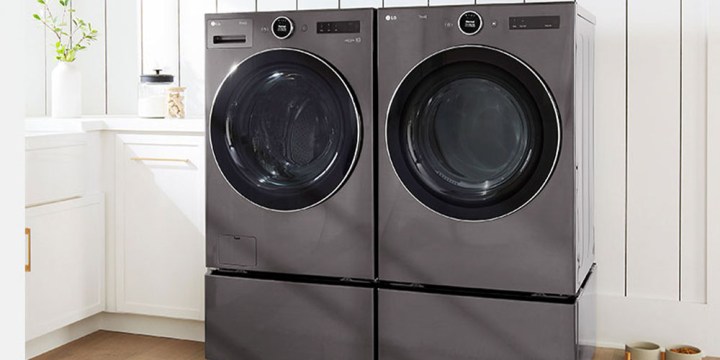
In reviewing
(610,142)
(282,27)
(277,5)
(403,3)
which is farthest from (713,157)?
(277,5)

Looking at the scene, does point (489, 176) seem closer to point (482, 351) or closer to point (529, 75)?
point (529, 75)

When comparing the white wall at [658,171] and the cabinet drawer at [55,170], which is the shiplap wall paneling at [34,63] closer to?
the cabinet drawer at [55,170]

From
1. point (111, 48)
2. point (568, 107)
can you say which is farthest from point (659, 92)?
point (111, 48)

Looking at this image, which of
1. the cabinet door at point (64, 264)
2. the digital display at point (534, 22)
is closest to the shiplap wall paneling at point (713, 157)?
the digital display at point (534, 22)

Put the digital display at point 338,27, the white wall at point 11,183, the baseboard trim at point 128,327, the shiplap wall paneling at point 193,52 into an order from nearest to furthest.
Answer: the white wall at point 11,183, the digital display at point 338,27, the baseboard trim at point 128,327, the shiplap wall paneling at point 193,52

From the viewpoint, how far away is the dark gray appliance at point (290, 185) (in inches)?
101

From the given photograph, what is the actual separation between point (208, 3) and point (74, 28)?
798 millimetres

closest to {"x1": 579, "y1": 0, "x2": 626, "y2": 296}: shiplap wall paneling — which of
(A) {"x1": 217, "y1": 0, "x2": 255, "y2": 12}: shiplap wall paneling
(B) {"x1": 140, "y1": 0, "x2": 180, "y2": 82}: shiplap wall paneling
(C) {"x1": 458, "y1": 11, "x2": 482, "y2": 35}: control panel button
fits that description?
(C) {"x1": 458, "y1": 11, "x2": 482, "y2": 35}: control panel button

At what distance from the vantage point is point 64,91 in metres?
3.36

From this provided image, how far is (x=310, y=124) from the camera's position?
8.50ft

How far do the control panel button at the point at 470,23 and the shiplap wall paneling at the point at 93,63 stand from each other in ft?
6.73

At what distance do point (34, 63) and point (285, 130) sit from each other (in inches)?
69.2

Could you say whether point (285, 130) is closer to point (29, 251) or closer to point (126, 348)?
point (29, 251)

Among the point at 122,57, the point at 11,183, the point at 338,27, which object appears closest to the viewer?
the point at 11,183
